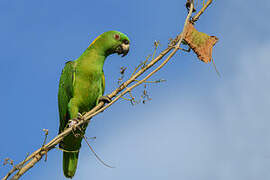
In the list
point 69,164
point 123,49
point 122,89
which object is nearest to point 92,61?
point 123,49

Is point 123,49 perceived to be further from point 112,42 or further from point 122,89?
point 122,89

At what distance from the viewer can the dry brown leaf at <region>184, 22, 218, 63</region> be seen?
9.36ft

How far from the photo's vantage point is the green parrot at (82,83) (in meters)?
4.79

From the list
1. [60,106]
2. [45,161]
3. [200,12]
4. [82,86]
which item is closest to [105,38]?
[82,86]

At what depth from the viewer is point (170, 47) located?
279 centimetres

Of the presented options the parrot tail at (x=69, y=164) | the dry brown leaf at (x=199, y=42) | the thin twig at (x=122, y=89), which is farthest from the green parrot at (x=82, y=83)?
the dry brown leaf at (x=199, y=42)

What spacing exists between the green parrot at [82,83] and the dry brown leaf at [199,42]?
2.16 m

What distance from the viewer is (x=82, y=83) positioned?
15.8ft

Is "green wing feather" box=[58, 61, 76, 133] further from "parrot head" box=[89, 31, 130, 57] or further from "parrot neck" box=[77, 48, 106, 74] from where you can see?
"parrot head" box=[89, 31, 130, 57]

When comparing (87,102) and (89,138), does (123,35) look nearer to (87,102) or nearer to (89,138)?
(87,102)

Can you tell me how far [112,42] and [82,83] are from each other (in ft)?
2.63

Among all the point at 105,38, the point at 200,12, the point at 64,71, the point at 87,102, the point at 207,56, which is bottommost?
the point at 207,56

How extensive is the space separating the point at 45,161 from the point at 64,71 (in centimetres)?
274

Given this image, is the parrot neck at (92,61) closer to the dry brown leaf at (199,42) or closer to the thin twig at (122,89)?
the thin twig at (122,89)
